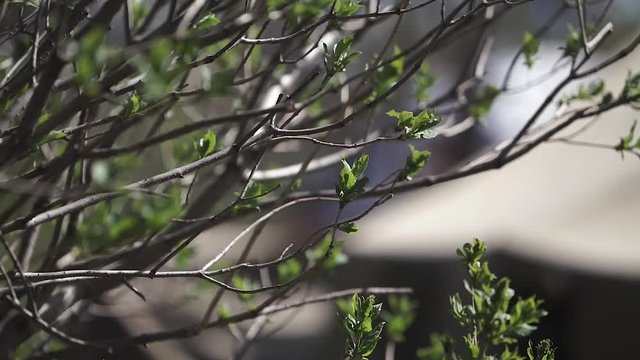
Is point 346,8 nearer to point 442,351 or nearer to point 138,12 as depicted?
point 442,351

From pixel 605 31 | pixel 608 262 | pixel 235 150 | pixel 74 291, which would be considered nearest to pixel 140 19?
pixel 74 291

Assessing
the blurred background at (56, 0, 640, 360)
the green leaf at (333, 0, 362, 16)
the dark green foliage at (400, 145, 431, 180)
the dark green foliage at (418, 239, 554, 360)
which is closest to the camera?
the dark green foliage at (418, 239, 554, 360)

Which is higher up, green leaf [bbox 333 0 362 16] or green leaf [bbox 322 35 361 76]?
green leaf [bbox 333 0 362 16]

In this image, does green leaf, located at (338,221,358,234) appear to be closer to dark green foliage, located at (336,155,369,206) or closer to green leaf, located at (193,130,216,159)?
dark green foliage, located at (336,155,369,206)

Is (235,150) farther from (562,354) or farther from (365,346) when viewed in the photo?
(562,354)

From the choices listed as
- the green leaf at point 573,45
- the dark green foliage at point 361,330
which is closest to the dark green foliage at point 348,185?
the dark green foliage at point 361,330

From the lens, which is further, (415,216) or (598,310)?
(415,216)

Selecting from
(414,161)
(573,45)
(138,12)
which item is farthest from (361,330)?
(138,12)

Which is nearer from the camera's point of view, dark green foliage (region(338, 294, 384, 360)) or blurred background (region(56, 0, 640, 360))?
dark green foliage (region(338, 294, 384, 360))

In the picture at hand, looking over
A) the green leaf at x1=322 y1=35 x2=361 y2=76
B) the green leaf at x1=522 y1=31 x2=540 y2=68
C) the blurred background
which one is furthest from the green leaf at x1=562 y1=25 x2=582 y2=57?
the blurred background

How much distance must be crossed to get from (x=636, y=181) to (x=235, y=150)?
13.1 ft

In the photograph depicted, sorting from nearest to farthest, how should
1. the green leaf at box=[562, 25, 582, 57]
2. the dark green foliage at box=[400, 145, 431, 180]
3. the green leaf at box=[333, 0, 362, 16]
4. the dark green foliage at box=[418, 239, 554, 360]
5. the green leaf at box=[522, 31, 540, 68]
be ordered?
the dark green foliage at box=[418, 239, 554, 360]
the green leaf at box=[333, 0, 362, 16]
the dark green foliage at box=[400, 145, 431, 180]
the green leaf at box=[562, 25, 582, 57]
the green leaf at box=[522, 31, 540, 68]

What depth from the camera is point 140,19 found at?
8.16ft

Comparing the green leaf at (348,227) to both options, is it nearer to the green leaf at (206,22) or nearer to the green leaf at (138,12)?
the green leaf at (206,22)
